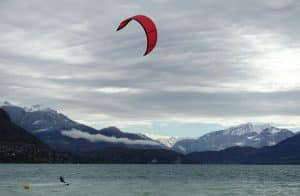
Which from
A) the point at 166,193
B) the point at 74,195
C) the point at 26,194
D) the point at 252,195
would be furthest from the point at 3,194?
the point at 252,195

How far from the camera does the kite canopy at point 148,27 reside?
131ft

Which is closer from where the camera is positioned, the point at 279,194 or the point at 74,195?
the point at 74,195

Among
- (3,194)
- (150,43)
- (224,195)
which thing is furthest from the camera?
(224,195)

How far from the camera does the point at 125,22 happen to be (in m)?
40.7

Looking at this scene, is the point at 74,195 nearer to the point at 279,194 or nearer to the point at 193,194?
the point at 193,194

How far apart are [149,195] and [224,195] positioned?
38.6ft

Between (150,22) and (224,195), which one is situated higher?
(150,22)

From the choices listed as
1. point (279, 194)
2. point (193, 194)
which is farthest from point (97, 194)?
point (279, 194)

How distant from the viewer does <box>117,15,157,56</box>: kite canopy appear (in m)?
39.8

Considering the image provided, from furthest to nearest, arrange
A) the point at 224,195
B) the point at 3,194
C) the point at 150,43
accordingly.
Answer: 1. the point at 224,195
2. the point at 3,194
3. the point at 150,43

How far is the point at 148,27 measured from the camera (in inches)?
1594

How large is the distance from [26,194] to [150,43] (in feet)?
136

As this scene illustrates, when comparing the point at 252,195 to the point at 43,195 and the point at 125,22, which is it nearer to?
the point at 43,195

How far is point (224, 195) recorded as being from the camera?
7656 centimetres
